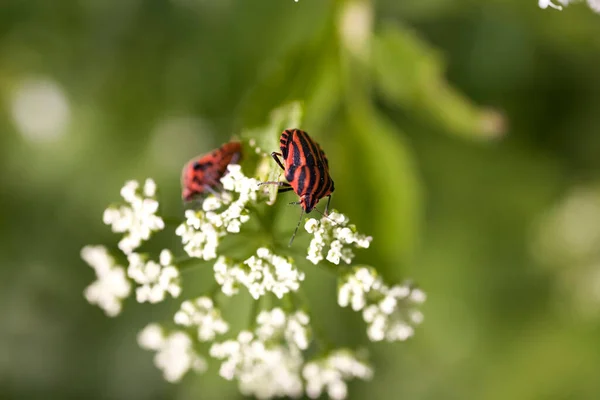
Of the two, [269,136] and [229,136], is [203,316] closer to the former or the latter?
[269,136]

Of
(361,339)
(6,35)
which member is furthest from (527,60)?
(6,35)

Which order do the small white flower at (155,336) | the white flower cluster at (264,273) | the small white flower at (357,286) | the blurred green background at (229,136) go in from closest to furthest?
the white flower cluster at (264,273), the small white flower at (357,286), the small white flower at (155,336), the blurred green background at (229,136)

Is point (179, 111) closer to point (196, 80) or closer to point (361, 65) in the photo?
point (196, 80)

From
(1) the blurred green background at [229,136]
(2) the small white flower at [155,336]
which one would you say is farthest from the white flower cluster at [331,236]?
(1) the blurred green background at [229,136]

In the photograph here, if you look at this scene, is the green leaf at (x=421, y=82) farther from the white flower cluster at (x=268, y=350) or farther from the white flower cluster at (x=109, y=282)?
the white flower cluster at (x=109, y=282)

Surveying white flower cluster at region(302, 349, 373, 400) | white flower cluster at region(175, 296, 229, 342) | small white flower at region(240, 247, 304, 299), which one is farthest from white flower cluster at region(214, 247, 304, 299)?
white flower cluster at region(302, 349, 373, 400)

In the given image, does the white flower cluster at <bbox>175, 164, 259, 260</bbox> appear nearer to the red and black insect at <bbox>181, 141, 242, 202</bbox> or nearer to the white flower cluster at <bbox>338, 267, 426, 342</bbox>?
the red and black insect at <bbox>181, 141, 242, 202</bbox>
